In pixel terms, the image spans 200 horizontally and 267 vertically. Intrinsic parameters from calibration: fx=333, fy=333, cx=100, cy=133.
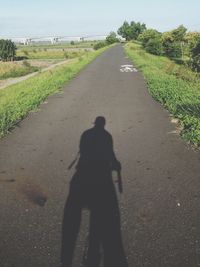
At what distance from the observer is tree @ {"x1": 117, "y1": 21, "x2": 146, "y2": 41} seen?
139000 mm

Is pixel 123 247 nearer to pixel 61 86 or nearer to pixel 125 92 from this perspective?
pixel 125 92

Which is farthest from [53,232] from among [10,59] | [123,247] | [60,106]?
[10,59]

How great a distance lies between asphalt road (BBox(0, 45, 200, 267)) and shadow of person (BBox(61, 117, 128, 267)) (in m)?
0.10

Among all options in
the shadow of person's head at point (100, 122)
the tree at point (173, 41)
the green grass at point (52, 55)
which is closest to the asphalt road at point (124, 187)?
the shadow of person's head at point (100, 122)

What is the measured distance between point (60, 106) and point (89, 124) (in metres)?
3.45

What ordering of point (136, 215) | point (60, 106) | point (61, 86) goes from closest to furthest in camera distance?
point (136, 215) < point (60, 106) < point (61, 86)

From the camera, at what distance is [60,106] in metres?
13.0

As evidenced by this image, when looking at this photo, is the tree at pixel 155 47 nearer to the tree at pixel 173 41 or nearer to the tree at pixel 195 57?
the tree at pixel 173 41

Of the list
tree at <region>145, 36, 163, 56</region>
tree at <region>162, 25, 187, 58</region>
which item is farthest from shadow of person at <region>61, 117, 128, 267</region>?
tree at <region>145, 36, 163, 56</region>

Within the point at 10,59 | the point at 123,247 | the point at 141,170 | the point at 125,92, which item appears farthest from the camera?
the point at 10,59

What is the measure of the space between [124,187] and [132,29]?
A: 5556 inches

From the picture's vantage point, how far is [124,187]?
567 cm

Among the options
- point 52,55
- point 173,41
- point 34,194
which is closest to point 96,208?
point 34,194

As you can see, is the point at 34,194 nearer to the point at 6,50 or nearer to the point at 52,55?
the point at 6,50
